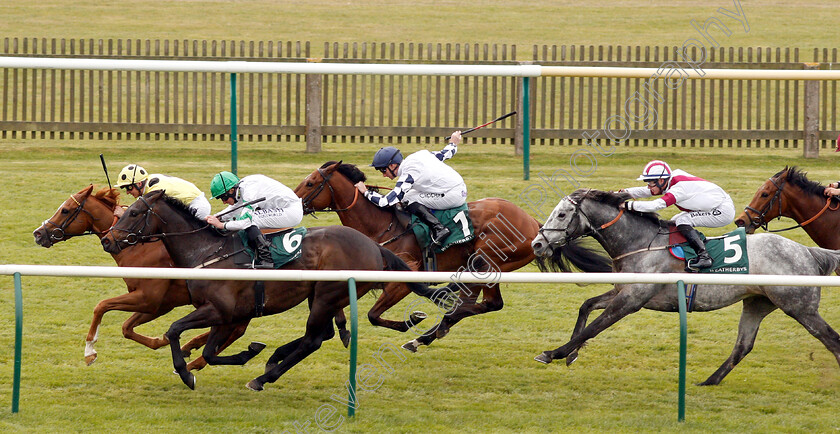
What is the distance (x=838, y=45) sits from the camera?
1927 centimetres

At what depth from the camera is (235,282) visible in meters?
7.04

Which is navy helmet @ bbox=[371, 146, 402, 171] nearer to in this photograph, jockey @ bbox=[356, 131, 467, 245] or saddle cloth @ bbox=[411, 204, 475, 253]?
jockey @ bbox=[356, 131, 467, 245]

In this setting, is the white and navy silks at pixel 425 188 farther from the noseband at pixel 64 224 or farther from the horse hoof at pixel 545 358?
the noseband at pixel 64 224

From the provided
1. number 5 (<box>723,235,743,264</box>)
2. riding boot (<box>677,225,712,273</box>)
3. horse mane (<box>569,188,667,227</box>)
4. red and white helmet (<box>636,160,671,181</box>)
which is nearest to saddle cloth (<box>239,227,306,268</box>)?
horse mane (<box>569,188,667,227</box>)

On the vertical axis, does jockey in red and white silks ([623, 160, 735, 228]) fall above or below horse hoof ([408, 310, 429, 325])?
above

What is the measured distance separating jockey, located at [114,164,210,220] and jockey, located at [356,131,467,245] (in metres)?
1.21

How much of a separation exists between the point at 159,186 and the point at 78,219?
2.22 feet

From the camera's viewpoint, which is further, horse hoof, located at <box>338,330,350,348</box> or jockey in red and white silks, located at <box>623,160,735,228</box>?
horse hoof, located at <box>338,330,350,348</box>

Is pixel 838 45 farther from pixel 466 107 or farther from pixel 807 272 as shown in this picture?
pixel 807 272

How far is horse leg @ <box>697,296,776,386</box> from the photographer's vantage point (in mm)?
7328

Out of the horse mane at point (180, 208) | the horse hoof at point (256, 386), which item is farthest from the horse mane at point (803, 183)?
the horse mane at point (180, 208)

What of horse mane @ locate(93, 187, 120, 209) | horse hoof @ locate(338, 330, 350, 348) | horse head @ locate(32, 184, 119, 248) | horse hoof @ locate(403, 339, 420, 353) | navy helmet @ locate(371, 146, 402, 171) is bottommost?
horse hoof @ locate(403, 339, 420, 353)

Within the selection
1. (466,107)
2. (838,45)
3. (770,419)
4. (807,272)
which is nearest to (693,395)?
(770,419)

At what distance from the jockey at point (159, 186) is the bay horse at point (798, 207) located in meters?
3.91
